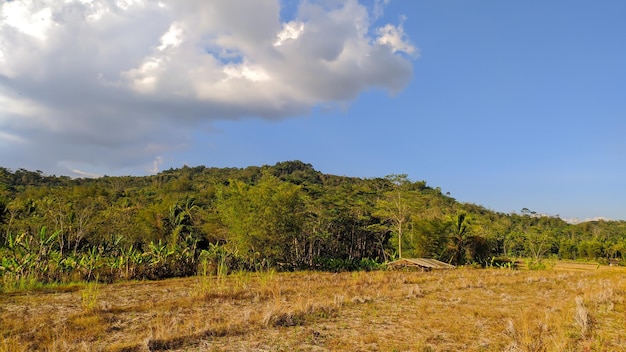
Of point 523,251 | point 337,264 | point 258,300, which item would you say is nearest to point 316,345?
point 258,300

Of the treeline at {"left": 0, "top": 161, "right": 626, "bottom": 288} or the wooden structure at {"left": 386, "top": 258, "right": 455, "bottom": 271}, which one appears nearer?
the treeline at {"left": 0, "top": 161, "right": 626, "bottom": 288}

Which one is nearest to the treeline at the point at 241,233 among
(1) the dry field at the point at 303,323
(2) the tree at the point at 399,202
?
(2) the tree at the point at 399,202

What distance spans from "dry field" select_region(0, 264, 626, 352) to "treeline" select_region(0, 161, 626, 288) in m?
5.68

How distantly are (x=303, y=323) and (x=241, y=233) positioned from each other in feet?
56.4

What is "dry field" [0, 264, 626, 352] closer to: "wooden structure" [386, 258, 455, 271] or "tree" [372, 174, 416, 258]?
"wooden structure" [386, 258, 455, 271]

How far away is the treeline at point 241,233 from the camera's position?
19.8 meters

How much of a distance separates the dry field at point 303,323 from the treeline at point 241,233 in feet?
18.6

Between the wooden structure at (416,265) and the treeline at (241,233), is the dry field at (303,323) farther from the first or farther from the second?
the wooden structure at (416,265)

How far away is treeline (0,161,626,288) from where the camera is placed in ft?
64.8

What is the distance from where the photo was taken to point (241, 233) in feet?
83.5

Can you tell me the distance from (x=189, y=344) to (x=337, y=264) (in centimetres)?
2654

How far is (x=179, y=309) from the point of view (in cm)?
1074

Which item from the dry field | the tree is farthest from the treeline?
the dry field

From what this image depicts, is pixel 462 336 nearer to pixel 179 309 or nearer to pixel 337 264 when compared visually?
pixel 179 309
